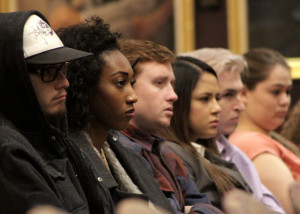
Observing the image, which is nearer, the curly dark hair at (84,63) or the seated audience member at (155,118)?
the curly dark hair at (84,63)

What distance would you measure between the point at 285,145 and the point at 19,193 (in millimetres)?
3647

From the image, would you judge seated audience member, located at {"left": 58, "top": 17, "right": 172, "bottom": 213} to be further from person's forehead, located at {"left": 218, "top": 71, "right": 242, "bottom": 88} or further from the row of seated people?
person's forehead, located at {"left": 218, "top": 71, "right": 242, "bottom": 88}

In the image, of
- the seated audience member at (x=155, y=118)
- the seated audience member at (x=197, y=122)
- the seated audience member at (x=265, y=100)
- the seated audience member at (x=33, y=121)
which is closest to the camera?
the seated audience member at (x=33, y=121)

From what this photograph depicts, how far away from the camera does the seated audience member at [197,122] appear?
3.90 meters

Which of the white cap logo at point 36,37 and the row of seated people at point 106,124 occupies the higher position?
the white cap logo at point 36,37

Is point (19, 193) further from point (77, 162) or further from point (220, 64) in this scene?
point (220, 64)

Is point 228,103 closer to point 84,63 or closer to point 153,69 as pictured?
point 153,69

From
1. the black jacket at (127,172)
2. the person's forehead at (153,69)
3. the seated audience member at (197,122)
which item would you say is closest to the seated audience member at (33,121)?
the black jacket at (127,172)

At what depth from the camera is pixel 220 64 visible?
4625mm

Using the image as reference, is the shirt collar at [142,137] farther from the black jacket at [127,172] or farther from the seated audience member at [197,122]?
the seated audience member at [197,122]

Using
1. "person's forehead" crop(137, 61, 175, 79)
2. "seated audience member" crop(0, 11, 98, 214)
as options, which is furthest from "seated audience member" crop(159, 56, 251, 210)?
"seated audience member" crop(0, 11, 98, 214)

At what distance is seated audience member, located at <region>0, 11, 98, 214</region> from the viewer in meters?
2.09

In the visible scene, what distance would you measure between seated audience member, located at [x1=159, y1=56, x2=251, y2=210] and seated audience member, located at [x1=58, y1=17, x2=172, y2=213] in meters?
0.99

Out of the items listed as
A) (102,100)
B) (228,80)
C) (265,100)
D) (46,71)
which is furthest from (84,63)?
(265,100)
